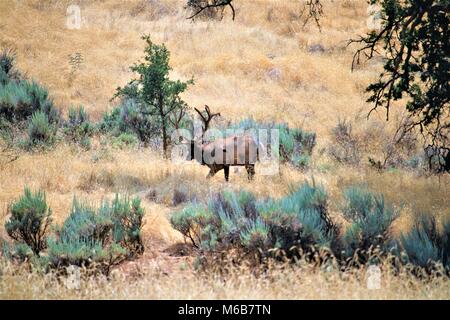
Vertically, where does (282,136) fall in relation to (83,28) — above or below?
below

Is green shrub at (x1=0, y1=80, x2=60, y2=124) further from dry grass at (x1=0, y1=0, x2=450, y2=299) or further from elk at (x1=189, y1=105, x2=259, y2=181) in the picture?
elk at (x1=189, y1=105, x2=259, y2=181)

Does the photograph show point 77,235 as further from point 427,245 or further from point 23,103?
point 23,103

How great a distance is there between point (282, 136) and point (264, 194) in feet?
16.9

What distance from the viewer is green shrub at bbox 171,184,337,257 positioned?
5871 mm

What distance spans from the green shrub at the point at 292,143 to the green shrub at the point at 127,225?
19.9ft

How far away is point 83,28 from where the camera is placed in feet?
91.5

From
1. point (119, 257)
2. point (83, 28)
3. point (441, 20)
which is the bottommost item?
point (119, 257)

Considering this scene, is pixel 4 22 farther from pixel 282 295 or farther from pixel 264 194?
pixel 282 295

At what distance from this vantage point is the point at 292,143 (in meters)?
13.8

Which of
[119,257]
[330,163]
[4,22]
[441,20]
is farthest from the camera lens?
[4,22]

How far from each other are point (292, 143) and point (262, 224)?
26.4ft

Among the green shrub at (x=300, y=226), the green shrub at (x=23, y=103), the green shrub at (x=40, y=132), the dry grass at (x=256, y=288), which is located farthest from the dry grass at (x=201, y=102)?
the green shrub at (x=23, y=103)

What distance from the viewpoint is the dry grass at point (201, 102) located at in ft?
15.4
